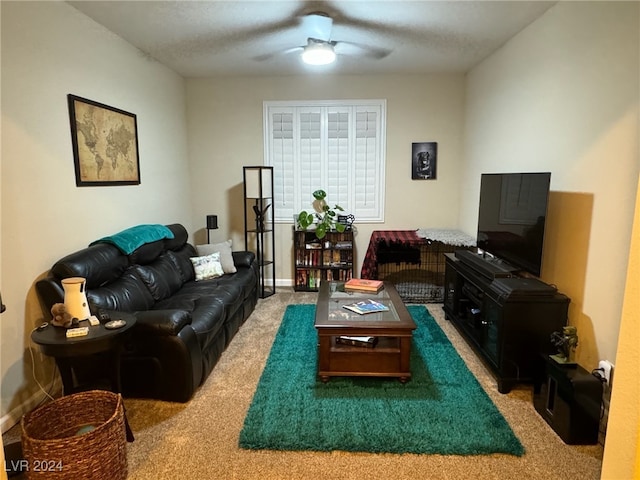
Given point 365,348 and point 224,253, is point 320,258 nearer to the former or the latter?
point 224,253

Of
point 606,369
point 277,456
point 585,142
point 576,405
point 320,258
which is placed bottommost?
point 277,456

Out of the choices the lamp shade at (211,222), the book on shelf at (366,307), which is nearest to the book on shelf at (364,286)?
the book on shelf at (366,307)

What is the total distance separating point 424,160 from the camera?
16.2 ft

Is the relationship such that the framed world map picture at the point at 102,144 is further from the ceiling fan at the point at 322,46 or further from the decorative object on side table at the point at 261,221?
the ceiling fan at the point at 322,46

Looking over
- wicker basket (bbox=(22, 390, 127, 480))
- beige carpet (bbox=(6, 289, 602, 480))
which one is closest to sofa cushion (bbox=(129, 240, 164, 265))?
beige carpet (bbox=(6, 289, 602, 480))

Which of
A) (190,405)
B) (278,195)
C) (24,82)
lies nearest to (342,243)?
(278,195)

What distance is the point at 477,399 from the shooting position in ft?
8.19

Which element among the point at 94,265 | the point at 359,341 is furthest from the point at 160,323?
the point at 359,341

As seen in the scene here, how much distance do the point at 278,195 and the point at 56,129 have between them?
8.86 feet

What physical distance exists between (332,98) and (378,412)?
372cm

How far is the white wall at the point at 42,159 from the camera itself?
2.28 meters

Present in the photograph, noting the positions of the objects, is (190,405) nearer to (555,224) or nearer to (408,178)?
(555,224)

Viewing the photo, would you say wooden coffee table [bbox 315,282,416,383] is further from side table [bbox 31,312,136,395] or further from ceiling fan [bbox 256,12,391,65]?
ceiling fan [bbox 256,12,391,65]

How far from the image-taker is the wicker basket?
165cm
